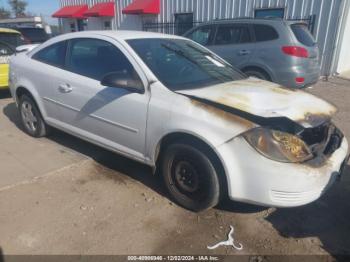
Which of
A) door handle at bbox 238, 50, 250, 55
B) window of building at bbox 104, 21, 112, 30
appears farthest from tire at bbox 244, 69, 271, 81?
window of building at bbox 104, 21, 112, 30

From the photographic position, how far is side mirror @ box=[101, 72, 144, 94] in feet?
10.6

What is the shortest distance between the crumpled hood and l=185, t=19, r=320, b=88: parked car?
3637 millimetres

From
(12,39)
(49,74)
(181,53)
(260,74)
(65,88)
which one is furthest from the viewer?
(12,39)

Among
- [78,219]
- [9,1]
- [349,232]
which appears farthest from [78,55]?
[9,1]

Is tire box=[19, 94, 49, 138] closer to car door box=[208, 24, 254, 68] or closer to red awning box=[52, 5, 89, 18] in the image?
car door box=[208, 24, 254, 68]

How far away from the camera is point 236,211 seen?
3.25m

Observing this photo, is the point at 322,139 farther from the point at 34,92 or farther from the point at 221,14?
the point at 221,14

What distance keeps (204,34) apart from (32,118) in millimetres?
4840

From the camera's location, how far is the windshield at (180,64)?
3.37m

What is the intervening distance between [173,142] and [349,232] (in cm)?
178

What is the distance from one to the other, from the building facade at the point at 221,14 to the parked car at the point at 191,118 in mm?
8356

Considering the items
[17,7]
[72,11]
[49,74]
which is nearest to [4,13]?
[17,7]

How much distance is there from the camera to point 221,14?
43.0 ft

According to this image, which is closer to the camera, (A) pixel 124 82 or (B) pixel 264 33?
(A) pixel 124 82
